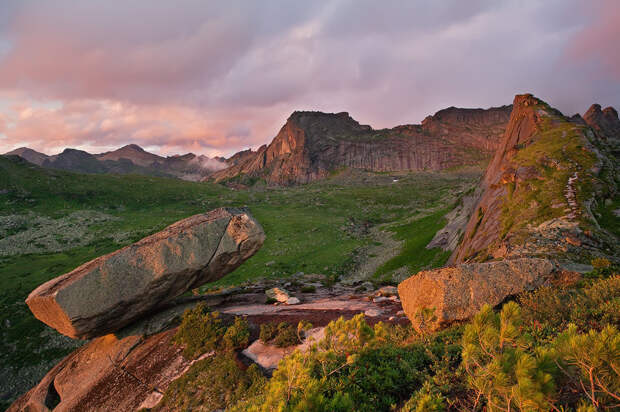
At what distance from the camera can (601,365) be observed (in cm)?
336

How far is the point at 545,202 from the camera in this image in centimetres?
2022

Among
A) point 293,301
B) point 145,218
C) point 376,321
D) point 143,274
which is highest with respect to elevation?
point 143,274

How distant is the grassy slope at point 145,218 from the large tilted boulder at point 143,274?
41.0 ft

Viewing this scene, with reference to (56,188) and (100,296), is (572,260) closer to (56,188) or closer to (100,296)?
(100,296)

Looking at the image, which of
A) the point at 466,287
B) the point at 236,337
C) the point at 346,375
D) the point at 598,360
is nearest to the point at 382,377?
the point at 346,375

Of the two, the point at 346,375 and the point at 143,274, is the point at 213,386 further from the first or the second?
the point at 143,274

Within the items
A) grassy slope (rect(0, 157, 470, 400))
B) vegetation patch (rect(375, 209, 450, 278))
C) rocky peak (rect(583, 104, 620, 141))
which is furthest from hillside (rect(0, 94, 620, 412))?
rocky peak (rect(583, 104, 620, 141))

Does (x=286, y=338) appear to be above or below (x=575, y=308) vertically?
below

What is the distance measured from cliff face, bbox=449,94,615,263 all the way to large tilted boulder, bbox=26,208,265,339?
16984 mm

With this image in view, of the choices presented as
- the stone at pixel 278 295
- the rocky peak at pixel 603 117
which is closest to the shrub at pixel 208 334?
the stone at pixel 278 295

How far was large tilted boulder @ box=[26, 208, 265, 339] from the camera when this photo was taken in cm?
1277

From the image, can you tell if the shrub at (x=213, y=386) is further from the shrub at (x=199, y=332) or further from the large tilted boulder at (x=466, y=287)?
the large tilted boulder at (x=466, y=287)

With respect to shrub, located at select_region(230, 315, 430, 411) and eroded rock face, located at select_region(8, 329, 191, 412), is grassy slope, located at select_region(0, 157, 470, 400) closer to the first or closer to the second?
eroded rock face, located at select_region(8, 329, 191, 412)

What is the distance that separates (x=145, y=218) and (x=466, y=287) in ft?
247
